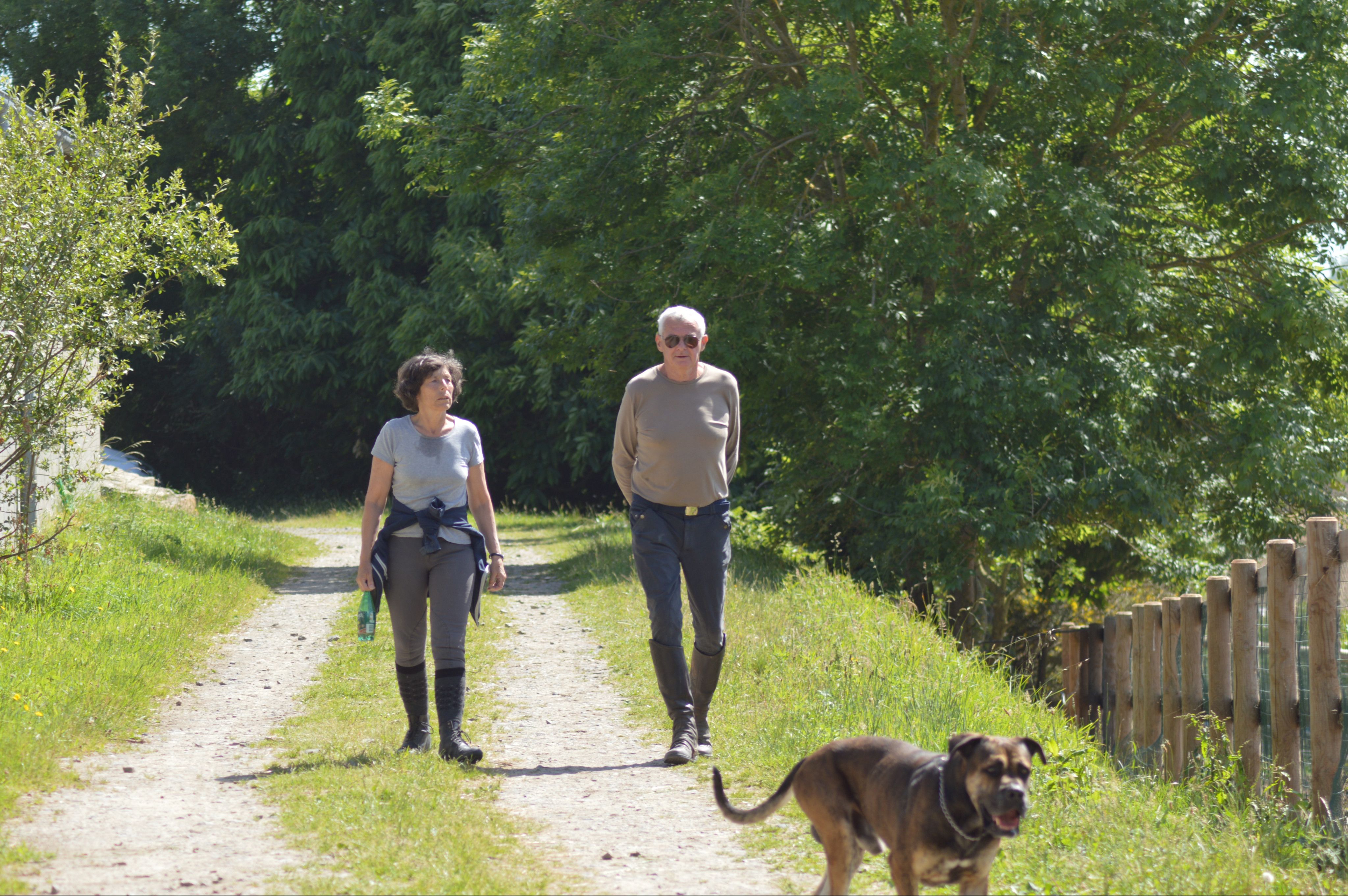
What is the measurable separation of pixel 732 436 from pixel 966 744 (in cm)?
297

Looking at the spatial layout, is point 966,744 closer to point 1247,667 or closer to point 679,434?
point 679,434

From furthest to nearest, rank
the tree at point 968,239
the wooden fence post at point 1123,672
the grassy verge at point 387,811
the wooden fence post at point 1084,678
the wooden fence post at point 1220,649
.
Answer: the tree at point 968,239
the wooden fence post at point 1084,678
the wooden fence post at point 1123,672
the wooden fence post at point 1220,649
the grassy verge at point 387,811

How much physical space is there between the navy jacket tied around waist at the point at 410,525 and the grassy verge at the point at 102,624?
168 cm

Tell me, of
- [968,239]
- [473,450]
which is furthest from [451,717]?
[968,239]

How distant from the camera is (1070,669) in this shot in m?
11.9

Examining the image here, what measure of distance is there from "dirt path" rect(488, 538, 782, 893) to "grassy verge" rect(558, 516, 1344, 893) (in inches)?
7.9

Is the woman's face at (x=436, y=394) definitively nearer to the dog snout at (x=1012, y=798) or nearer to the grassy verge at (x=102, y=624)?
the grassy verge at (x=102, y=624)

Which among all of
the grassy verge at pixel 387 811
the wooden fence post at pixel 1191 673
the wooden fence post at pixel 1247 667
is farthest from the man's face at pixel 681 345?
the wooden fence post at pixel 1191 673

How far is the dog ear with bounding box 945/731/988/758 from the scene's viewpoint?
3.69 metres

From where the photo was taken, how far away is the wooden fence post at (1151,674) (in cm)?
923

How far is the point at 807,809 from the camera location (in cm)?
420

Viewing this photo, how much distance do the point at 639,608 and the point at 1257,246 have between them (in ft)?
25.9

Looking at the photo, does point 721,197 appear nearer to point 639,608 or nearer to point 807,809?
point 639,608

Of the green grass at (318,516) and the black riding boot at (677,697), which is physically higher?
the black riding boot at (677,697)
